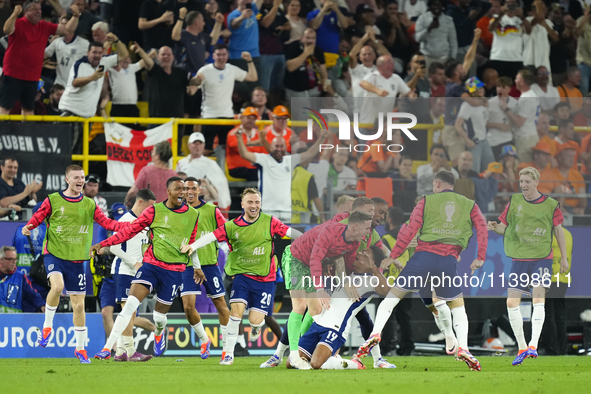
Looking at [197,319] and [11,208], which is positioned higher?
[11,208]

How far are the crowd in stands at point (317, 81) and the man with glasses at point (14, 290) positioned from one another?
1.18 metres

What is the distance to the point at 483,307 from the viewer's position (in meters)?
15.4

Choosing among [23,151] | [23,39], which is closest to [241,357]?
[23,151]

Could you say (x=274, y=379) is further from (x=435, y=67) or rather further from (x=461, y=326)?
(x=435, y=67)

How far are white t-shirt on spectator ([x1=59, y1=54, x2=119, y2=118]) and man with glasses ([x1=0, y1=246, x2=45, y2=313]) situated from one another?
313cm

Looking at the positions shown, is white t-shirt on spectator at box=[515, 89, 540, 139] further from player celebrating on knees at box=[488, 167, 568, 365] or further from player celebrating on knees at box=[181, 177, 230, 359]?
player celebrating on knees at box=[181, 177, 230, 359]

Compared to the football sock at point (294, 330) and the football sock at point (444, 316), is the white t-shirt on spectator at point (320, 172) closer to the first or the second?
the football sock at point (444, 316)

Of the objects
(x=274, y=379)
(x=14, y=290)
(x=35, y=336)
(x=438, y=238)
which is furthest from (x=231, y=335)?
(x=14, y=290)

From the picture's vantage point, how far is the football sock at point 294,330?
1053cm

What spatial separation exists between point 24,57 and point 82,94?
45.2 inches

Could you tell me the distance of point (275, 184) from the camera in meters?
14.6

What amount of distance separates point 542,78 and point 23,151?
1046cm

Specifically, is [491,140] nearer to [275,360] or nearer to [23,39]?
[275,360]

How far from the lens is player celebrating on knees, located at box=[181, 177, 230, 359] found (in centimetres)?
1218
